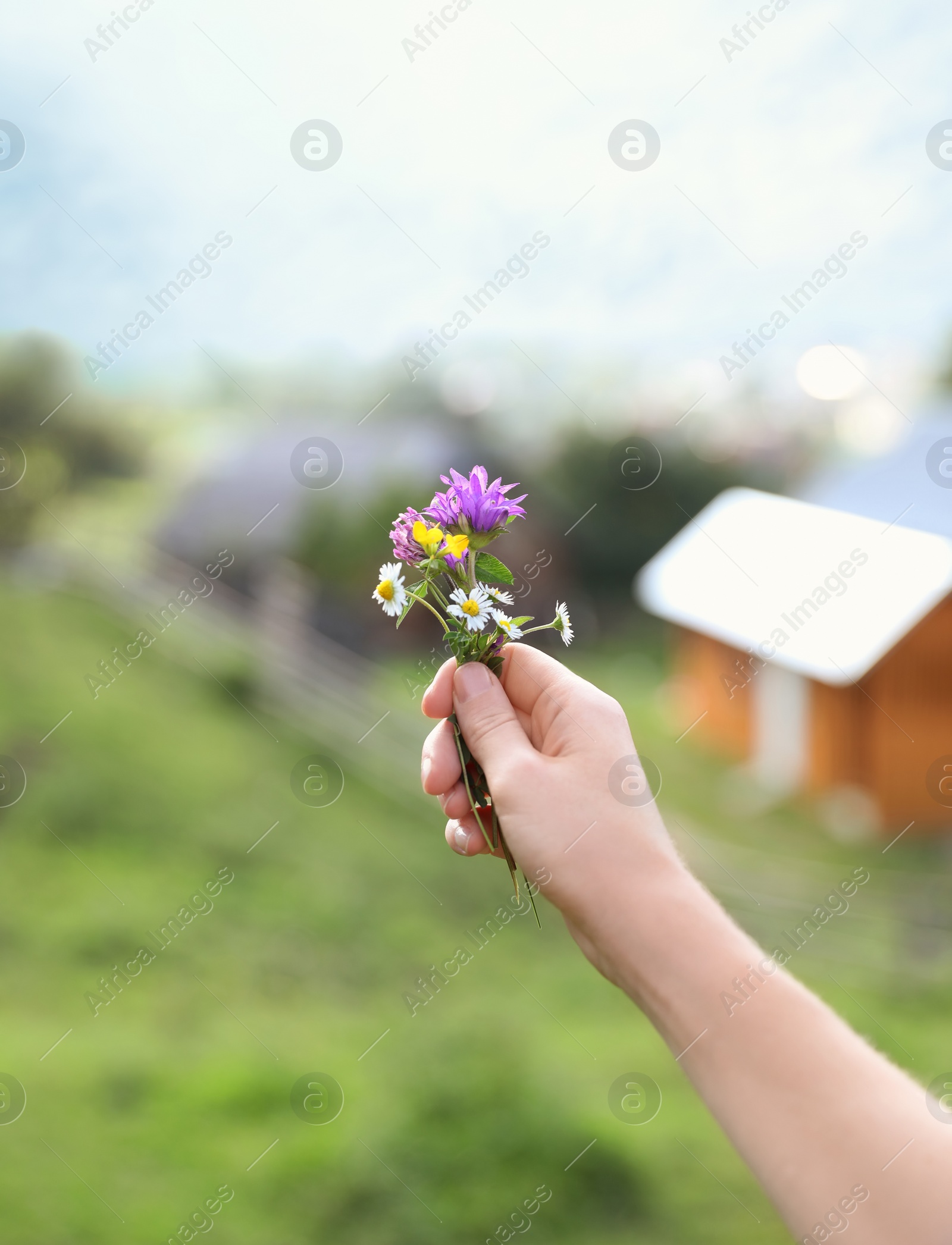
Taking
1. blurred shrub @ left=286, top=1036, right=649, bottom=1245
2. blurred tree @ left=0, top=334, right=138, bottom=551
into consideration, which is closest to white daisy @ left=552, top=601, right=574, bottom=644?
blurred shrub @ left=286, top=1036, right=649, bottom=1245

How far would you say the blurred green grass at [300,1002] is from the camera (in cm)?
345

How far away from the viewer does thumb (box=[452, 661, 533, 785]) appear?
3.85ft

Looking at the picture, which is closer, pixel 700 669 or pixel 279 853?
pixel 279 853

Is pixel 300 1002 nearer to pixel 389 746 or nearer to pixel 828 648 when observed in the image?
pixel 389 746

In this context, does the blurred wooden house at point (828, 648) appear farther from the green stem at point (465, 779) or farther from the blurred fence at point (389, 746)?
the green stem at point (465, 779)

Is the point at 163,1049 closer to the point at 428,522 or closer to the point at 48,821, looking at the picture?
the point at 48,821

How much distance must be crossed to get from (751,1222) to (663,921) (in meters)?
3.36

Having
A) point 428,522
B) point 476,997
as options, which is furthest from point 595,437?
point 428,522

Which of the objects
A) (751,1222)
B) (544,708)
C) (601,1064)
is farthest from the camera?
(601,1064)

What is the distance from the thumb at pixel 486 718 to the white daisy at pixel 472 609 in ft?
0.21

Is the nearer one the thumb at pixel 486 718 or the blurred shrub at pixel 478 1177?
the thumb at pixel 486 718

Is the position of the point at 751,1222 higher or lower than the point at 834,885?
lower

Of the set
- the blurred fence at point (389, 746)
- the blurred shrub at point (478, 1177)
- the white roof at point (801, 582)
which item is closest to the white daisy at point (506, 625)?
the blurred shrub at point (478, 1177)

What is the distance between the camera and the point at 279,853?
646 centimetres
